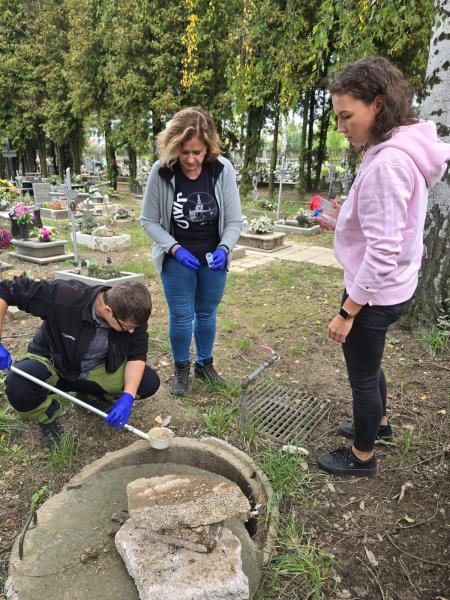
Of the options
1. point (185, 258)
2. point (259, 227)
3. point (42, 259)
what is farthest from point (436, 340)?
point (42, 259)

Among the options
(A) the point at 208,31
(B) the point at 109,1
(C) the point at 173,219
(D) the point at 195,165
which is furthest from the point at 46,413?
(B) the point at 109,1

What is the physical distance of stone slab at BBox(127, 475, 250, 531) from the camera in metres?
1.46

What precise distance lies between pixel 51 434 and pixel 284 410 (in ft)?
4.54

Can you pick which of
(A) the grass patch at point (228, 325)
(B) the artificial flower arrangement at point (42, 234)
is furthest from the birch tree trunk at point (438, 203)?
(B) the artificial flower arrangement at point (42, 234)

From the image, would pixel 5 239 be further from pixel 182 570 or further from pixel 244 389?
pixel 182 570

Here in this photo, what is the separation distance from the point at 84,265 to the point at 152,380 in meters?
3.53

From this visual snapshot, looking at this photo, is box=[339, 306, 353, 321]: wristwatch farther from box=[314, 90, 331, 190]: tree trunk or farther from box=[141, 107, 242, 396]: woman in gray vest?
box=[314, 90, 331, 190]: tree trunk

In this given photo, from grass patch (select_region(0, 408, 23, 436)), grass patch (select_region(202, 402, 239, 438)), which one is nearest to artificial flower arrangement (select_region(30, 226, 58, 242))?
grass patch (select_region(0, 408, 23, 436))

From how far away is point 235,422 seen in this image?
8.34 feet

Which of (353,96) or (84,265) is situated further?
(84,265)

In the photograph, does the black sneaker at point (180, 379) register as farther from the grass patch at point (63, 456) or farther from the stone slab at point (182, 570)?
the stone slab at point (182, 570)

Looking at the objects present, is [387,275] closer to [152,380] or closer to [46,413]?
[152,380]

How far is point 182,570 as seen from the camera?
1.42 meters

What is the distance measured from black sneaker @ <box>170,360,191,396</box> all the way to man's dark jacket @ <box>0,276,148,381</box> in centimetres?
69
